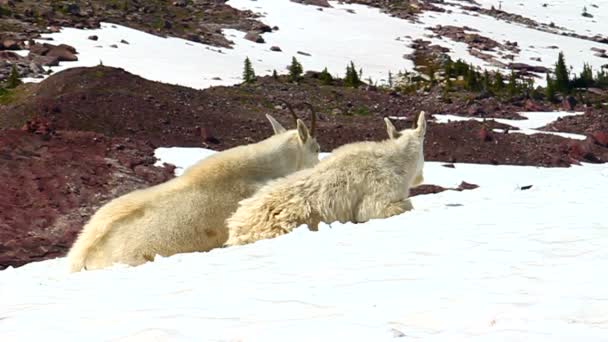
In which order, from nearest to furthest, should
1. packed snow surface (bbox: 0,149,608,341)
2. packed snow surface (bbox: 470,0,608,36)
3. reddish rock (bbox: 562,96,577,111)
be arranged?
packed snow surface (bbox: 0,149,608,341) → reddish rock (bbox: 562,96,577,111) → packed snow surface (bbox: 470,0,608,36)

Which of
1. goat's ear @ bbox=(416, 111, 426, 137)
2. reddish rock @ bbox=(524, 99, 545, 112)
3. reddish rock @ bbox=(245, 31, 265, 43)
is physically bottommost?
reddish rock @ bbox=(245, 31, 265, 43)

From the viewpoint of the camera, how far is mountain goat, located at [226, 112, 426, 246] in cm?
845

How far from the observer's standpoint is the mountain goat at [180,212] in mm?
7938

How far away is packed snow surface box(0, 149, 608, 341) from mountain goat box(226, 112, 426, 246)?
21.8 inches

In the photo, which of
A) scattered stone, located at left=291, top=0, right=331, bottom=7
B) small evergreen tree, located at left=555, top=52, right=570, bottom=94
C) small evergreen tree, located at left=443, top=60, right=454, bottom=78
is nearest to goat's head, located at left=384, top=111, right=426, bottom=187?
small evergreen tree, located at left=555, top=52, right=570, bottom=94

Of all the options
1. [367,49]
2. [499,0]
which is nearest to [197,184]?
[367,49]

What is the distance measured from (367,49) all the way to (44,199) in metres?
63.6

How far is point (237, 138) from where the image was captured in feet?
82.2

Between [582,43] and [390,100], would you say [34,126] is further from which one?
[582,43]

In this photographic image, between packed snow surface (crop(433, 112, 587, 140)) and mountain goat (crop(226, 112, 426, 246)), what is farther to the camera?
packed snow surface (crop(433, 112, 587, 140))

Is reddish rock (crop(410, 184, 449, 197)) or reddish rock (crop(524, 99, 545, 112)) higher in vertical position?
reddish rock (crop(410, 184, 449, 197))

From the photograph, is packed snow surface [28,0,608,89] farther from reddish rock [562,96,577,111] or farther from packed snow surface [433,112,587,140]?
reddish rock [562,96,577,111]

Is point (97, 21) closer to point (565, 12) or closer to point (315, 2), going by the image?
point (315, 2)

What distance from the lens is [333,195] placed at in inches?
345
